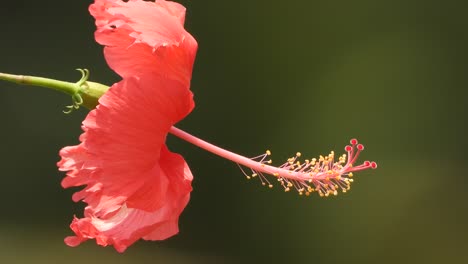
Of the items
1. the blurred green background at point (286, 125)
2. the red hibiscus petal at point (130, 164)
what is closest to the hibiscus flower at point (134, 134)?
the red hibiscus petal at point (130, 164)

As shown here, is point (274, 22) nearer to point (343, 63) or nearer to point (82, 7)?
point (343, 63)

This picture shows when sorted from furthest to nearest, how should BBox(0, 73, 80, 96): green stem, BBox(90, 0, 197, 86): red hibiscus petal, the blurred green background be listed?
the blurred green background < BBox(90, 0, 197, 86): red hibiscus petal < BBox(0, 73, 80, 96): green stem

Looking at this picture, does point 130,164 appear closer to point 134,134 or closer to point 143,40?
point 134,134

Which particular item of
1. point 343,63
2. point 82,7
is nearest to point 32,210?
point 82,7

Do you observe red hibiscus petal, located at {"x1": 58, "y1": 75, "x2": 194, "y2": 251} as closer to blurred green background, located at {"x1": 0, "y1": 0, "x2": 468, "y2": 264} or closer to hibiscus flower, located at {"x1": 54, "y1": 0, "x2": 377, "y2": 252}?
hibiscus flower, located at {"x1": 54, "y1": 0, "x2": 377, "y2": 252}

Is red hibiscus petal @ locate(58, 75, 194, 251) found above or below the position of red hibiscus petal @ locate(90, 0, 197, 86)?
below

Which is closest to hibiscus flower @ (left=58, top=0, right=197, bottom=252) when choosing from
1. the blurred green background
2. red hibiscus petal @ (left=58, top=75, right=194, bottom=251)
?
red hibiscus petal @ (left=58, top=75, right=194, bottom=251)

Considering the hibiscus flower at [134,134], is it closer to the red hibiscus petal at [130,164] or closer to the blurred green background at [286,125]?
the red hibiscus petal at [130,164]

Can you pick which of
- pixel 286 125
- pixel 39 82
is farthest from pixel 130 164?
pixel 286 125
